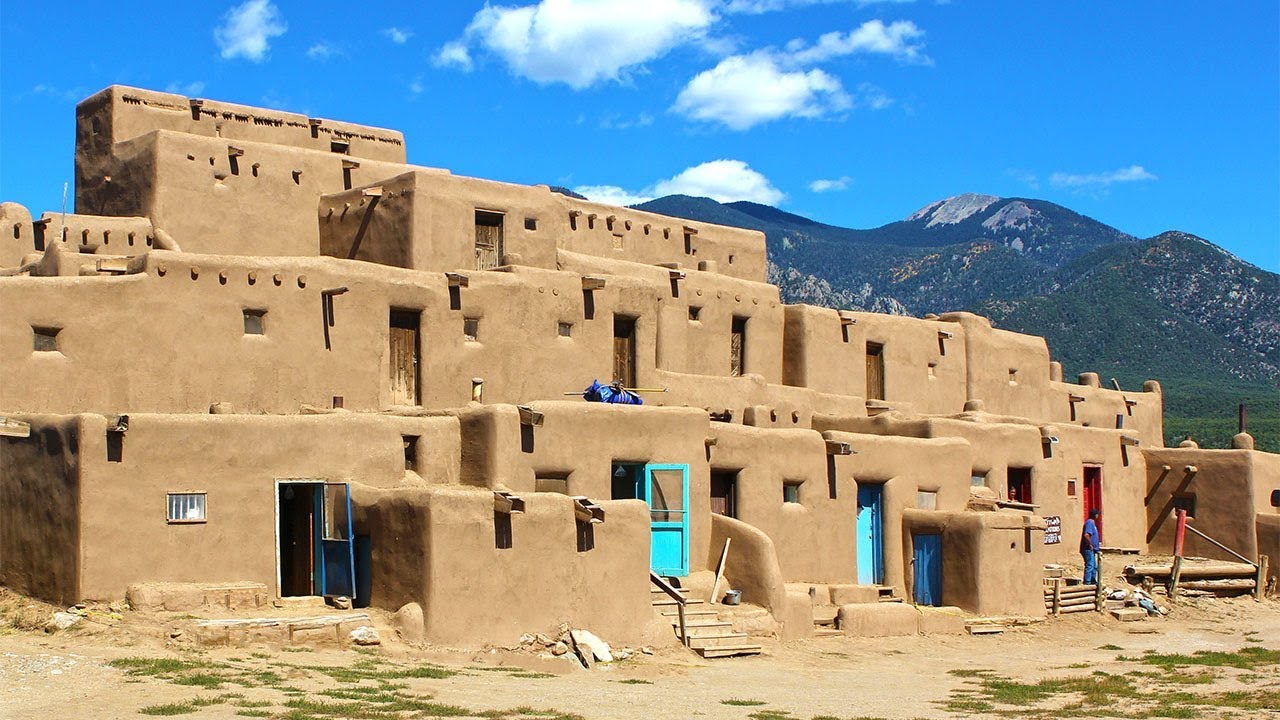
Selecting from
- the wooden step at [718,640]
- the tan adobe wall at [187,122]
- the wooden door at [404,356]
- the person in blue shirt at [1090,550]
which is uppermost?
the tan adobe wall at [187,122]

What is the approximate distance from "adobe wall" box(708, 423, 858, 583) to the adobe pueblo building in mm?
54

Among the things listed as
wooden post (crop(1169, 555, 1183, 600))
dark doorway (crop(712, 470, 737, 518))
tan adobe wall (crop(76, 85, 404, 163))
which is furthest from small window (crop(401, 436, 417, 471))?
wooden post (crop(1169, 555, 1183, 600))

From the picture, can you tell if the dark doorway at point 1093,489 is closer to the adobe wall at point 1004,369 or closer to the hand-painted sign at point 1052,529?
the hand-painted sign at point 1052,529

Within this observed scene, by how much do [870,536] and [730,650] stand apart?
665 cm

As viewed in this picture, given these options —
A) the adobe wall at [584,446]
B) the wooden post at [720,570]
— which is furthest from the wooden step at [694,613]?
the adobe wall at [584,446]

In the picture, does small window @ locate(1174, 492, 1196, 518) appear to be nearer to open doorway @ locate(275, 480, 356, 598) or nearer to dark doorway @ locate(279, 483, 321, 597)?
open doorway @ locate(275, 480, 356, 598)

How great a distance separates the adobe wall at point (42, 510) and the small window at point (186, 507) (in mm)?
1218

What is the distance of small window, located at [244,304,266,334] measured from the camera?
25891 millimetres

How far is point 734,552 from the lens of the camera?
26.3 m

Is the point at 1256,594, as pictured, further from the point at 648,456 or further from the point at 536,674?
the point at 536,674

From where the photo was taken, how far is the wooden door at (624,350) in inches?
1202

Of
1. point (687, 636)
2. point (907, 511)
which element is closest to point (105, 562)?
point (687, 636)

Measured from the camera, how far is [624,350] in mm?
30656

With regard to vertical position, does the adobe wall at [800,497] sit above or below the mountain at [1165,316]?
below
